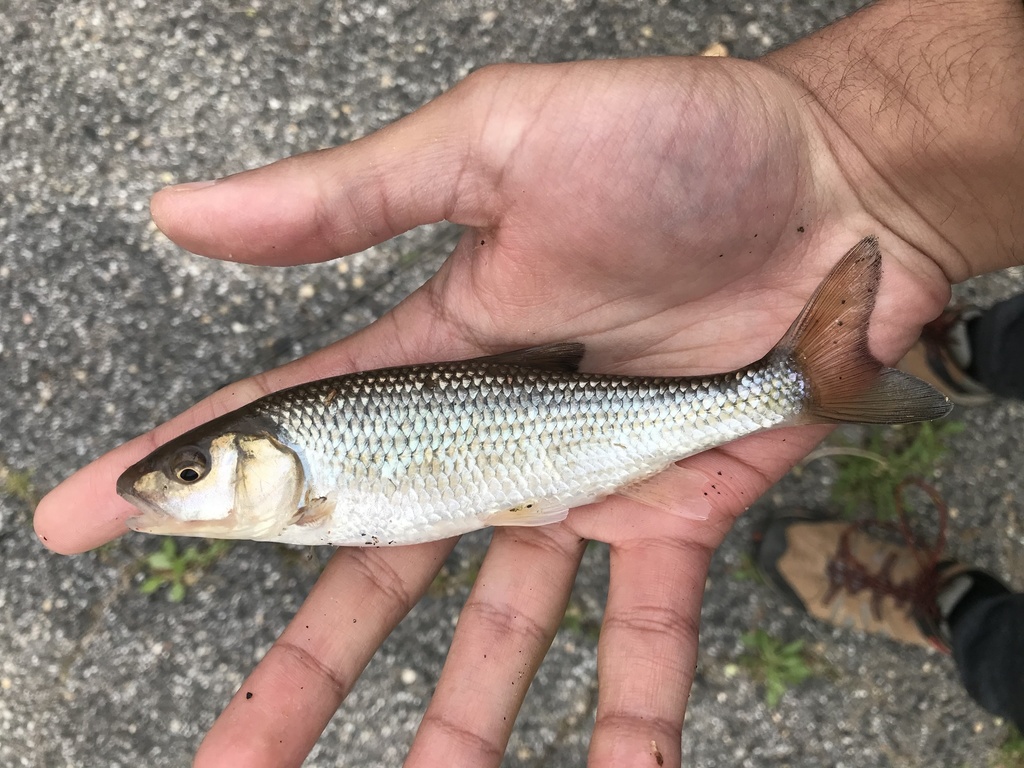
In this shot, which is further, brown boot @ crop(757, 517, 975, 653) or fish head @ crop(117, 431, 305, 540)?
brown boot @ crop(757, 517, 975, 653)

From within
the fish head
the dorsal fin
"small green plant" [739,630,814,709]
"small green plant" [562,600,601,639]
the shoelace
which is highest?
the dorsal fin

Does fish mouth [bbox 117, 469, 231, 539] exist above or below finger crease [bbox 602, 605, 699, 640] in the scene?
above

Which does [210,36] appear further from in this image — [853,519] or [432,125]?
[853,519]

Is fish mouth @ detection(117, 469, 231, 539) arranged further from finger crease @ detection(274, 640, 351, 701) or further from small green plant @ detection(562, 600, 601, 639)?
small green plant @ detection(562, 600, 601, 639)

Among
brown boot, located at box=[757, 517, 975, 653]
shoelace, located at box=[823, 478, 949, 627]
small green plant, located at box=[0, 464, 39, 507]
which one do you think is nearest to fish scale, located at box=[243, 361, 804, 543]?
brown boot, located at box=[757, 517, 975, 653]

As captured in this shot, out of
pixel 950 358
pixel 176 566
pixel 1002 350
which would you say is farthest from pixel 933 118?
pixel 176 566

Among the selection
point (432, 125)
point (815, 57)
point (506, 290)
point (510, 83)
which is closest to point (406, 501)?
point (506, 290)

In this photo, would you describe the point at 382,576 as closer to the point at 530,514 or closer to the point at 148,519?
the point at 530,514

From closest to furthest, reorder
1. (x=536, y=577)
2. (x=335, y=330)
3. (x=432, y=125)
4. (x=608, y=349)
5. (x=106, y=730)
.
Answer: (x=432, y=125), (x=536, y=577), (x=608, y=349), (x=106, y=730), (x=335, y=330)
